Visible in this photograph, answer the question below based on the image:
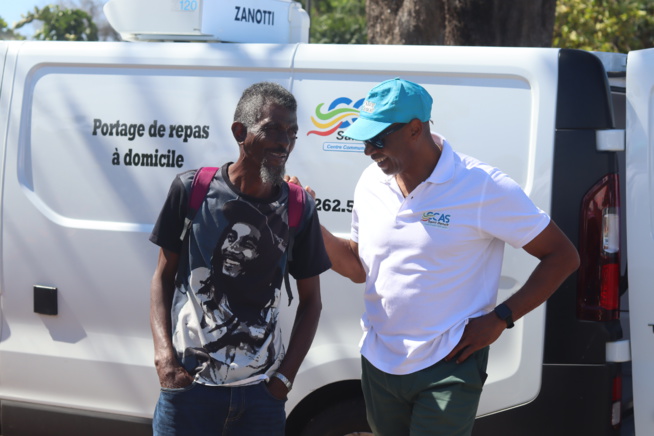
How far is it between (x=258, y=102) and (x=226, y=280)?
532 millimetres

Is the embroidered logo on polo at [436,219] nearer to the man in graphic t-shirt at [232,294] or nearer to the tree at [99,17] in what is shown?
the man in graphic t-shirt at [232,294]

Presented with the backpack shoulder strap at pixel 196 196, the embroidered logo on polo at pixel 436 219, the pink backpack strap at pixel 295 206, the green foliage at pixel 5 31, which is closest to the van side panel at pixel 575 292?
the embroidered logo on polo at pixel 436 219

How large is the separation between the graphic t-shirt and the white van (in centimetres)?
106

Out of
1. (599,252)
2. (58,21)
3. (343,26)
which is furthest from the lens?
(343,26)

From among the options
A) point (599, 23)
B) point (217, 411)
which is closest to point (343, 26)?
point (599, 23)

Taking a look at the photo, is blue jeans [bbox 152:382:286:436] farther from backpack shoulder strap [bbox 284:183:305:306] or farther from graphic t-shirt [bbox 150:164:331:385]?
backpack shoulder strap [bbox 284:183:305:306]

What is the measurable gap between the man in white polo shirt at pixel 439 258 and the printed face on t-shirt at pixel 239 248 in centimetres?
43

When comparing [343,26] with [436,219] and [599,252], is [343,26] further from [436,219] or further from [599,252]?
[436,219]

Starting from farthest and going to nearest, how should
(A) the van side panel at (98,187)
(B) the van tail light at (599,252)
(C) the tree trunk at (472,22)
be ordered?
(C) the tree trunk at (472,22)
(A) the van side panel at (98,187)
(B) the van tail light at (599,252)

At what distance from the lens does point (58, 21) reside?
9.22 metres

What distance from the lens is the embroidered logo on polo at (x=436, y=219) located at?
266cm

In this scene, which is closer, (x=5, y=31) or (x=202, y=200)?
(x=202, y=200)

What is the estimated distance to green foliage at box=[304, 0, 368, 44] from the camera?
1405cm

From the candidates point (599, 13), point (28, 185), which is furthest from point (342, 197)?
point (599, 13)
